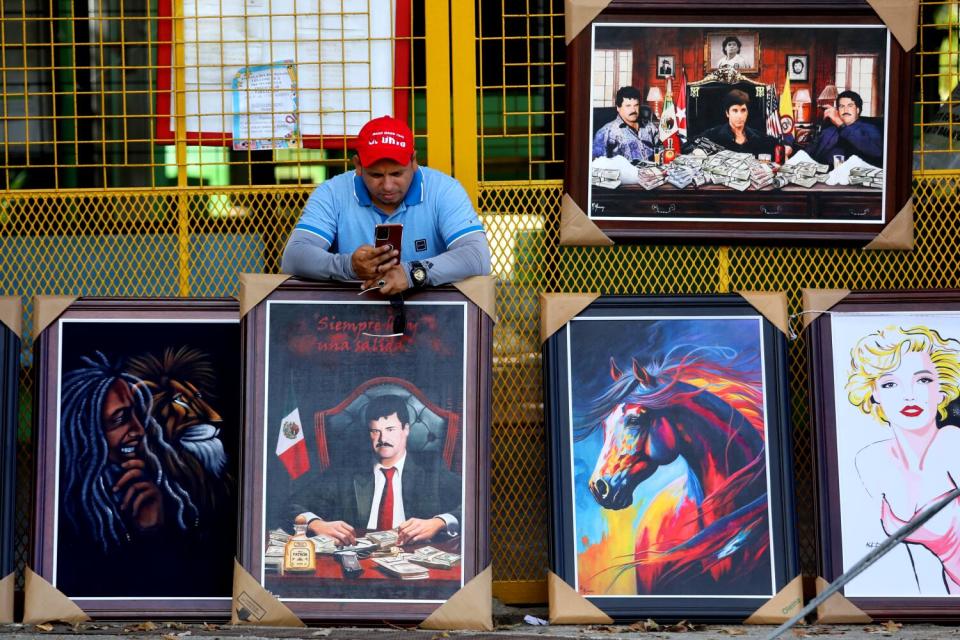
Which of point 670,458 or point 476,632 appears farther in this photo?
point 670,458

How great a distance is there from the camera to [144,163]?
6043mm

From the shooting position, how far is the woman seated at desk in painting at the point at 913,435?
5.03m

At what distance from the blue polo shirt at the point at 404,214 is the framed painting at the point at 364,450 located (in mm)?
297

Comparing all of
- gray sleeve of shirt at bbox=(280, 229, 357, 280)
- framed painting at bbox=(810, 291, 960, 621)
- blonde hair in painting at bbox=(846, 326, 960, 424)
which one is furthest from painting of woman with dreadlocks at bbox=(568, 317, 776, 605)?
gray sleeve of shirt at bbox=(280, 229, 357, 280)

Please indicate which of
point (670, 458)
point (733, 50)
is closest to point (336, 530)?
point (670, 458)

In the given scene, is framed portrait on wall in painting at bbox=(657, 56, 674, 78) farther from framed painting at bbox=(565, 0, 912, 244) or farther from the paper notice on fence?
the paper notice on fence

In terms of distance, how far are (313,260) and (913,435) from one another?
2649 mm

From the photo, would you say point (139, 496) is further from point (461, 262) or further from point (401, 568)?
point (461, 262)

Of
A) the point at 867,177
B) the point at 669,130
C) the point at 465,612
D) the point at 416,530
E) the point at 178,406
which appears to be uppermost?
the point at 669,130

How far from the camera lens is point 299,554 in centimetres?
490

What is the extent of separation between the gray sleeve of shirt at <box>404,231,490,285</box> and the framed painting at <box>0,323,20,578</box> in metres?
1.81

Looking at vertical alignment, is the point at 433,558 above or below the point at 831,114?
below

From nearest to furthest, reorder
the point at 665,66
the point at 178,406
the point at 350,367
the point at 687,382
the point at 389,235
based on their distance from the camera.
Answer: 1. the point at 389,235
2. the point at 350,367
3. the point at 687,382
4. the point at 178,406
5. the point at 665,66

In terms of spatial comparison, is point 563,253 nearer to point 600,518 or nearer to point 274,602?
point 600,518
